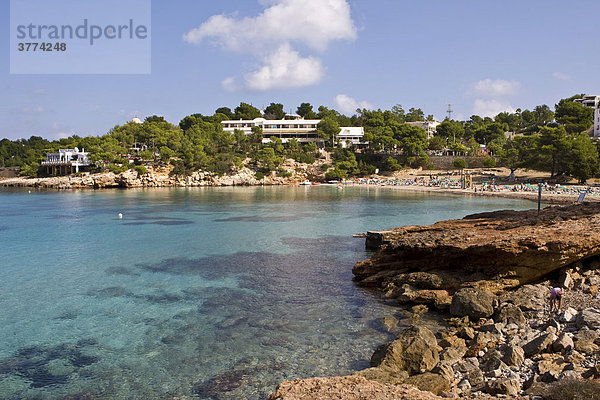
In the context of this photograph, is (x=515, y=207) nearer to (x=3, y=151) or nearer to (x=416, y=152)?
(x=416, y=152)

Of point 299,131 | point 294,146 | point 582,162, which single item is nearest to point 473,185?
point 582,162

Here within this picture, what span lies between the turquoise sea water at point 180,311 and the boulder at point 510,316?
3.06m

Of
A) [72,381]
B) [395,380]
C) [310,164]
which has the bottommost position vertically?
[72,381]

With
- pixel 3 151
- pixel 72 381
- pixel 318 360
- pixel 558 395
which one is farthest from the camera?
pixel 3 151

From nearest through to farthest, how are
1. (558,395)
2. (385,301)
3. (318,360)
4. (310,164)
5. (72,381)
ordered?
(558,395) < (72,381) < (318,360) < (385,301) < (310,164)

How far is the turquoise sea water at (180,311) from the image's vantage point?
10.2 metres

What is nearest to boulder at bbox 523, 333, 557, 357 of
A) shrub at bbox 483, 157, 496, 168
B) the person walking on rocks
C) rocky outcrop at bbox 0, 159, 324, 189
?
the person walking on rocks

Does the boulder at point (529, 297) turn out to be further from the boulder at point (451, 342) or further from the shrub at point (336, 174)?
the shrub at point (336, 174)

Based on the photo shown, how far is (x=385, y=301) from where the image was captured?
1495 centimetres

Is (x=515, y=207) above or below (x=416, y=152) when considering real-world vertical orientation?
below

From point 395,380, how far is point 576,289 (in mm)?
7650

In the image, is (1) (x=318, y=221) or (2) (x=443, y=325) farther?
(1) (x=318, y=221)

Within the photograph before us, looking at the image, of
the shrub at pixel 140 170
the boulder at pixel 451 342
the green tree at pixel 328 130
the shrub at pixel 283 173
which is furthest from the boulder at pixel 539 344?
the green tree at pixel 328 130

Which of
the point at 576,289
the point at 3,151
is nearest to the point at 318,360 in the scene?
the point at 576,289
